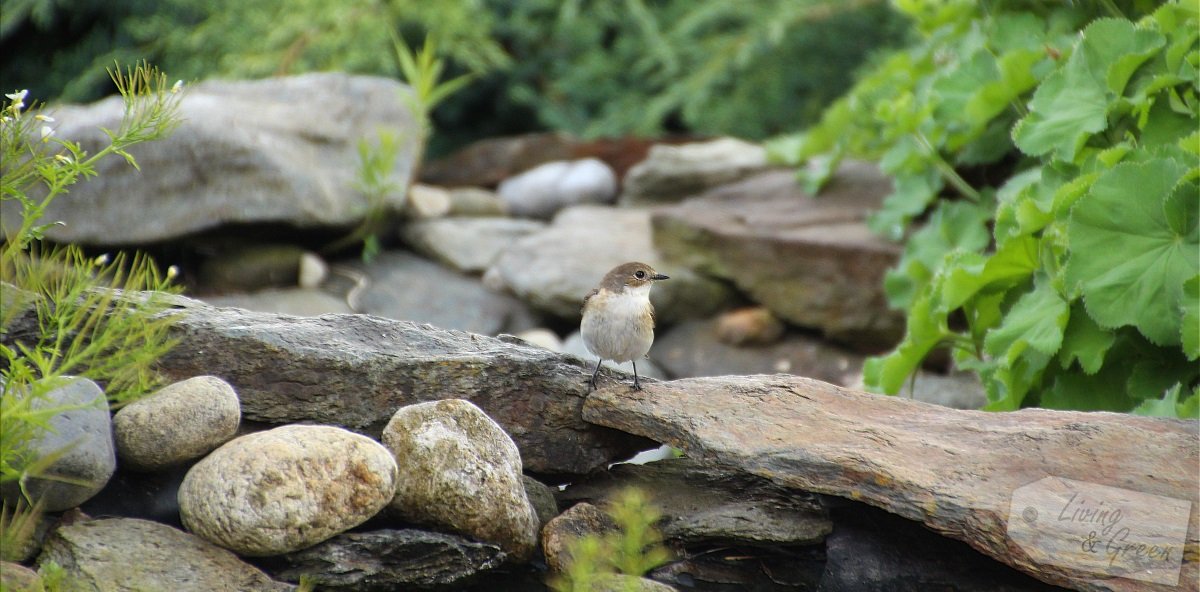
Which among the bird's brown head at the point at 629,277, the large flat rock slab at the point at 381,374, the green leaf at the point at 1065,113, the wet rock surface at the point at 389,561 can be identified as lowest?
the wet rock surface at the point at 389,561

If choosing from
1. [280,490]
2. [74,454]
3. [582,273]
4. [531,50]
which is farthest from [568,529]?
[531,50]

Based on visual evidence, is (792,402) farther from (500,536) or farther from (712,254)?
(712,254)

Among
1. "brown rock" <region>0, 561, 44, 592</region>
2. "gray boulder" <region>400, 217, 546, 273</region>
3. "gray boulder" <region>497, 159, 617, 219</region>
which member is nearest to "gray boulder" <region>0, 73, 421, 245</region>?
"gray boulder" <region>400, 217, 546, 273</region>

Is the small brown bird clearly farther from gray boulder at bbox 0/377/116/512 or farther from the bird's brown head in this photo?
gray boulder at bbox 0/377/116/512

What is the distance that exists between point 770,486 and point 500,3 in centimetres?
715

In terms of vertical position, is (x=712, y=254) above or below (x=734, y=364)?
above

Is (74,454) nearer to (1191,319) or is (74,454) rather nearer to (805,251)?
(1191,319)

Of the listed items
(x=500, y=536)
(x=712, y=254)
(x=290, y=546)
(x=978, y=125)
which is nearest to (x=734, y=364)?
(x=712, y=254)

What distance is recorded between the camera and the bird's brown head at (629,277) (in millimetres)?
4223

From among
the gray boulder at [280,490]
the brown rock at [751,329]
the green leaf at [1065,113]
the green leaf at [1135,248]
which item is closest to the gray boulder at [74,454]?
the gray boulder at [280,490]

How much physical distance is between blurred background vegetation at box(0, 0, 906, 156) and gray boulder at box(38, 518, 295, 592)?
19.1ft

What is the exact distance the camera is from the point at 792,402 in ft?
12.0

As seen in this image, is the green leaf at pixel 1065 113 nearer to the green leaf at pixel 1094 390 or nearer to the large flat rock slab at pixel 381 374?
the green leaf at pixel 1094 390

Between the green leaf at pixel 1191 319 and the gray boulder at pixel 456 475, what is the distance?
212 cm
